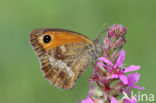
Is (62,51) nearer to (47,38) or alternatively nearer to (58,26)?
(47,38)

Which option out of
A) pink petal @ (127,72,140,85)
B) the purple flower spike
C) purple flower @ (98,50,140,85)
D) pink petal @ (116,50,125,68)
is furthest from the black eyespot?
→ pink petal @ (127,72,140,85)

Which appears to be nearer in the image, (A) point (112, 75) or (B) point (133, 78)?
(A) point (112, 75)

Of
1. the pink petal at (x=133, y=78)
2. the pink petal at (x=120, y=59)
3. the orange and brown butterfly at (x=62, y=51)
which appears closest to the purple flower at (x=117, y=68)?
the pink petal at (x=120, y=59)

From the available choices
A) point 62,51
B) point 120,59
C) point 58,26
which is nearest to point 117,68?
point 120,59

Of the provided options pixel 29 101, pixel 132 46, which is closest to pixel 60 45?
pixel 29 101

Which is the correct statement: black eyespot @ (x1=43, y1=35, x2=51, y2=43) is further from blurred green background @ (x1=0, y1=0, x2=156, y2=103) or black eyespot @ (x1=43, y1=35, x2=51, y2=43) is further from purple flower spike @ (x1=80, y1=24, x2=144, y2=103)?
blurred green background @ (x1=0, y1=0, x2=156, y2=103)
